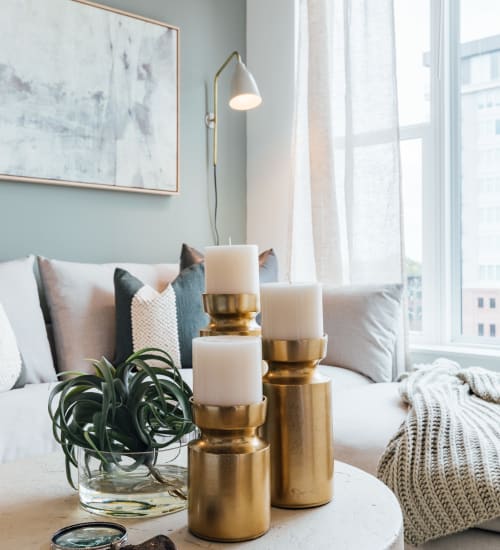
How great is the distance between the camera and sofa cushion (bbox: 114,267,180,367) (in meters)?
2.33

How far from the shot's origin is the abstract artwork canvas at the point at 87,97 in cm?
263

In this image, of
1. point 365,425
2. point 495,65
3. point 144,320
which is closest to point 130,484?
point 365,425

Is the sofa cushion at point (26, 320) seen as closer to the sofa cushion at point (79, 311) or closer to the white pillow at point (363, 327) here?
the sofa cushion at point (79, 311)

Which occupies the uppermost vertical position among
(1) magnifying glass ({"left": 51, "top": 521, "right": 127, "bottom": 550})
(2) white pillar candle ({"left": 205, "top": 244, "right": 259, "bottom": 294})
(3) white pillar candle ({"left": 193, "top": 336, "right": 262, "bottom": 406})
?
(2) white pillar candle ({"left": 205, "top": 244, "right": 259, "bottom": 294})

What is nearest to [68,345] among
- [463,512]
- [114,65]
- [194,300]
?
[194,300]

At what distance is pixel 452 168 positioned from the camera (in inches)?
116

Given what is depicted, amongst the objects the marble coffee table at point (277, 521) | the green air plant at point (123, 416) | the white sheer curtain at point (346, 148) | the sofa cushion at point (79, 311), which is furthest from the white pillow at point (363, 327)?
the green air plant at point (123, 416)

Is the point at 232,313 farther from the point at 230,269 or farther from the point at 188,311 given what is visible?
the point at 188,311

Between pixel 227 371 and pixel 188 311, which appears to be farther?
pixel 188 311

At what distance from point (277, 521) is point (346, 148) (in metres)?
2.52

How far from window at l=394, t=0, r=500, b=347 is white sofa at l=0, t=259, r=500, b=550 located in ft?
1.31

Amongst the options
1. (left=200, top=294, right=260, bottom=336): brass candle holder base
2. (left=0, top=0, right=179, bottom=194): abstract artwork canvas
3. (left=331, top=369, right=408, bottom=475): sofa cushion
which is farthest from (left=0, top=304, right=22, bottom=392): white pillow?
(left=200, top=294, right=260, bottom=336): brass candle holder base

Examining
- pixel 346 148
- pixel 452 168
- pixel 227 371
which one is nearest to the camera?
pixel 227 371

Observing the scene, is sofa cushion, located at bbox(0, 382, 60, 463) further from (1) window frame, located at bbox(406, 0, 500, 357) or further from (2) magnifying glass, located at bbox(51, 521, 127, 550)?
(1) window frame, located at bbox(406, 0, 500, 357)
